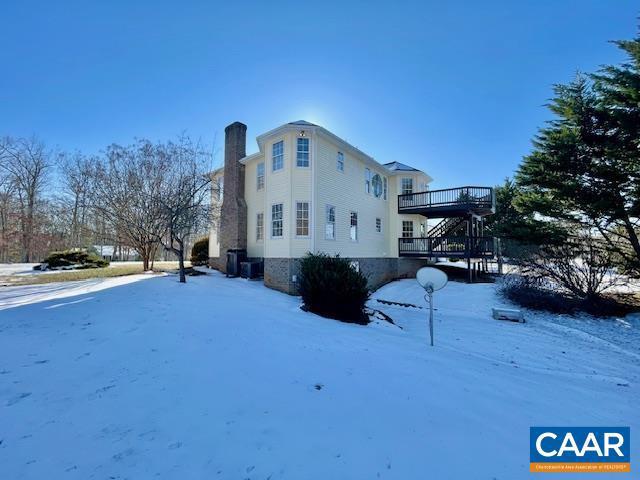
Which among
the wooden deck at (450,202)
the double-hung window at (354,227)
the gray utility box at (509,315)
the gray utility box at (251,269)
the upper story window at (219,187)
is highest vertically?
the upper story window at (219,187)

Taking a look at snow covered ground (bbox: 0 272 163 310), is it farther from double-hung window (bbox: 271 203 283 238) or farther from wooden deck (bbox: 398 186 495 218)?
wooden deck (bbox: 398 186 495 218)

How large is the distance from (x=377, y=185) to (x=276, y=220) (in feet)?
26.6

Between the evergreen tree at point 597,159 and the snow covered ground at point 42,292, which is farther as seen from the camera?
the evergreen tree at point 597,159

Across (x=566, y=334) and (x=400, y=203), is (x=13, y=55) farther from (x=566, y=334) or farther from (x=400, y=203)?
(x=566, y=334)

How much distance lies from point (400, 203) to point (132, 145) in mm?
17389

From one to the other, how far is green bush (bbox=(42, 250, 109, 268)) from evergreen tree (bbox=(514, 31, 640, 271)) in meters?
29.5

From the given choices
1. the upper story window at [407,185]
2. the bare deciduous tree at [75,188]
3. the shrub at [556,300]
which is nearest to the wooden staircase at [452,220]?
the upper story window at [407,185]

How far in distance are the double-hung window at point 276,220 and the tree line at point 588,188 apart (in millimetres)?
12647

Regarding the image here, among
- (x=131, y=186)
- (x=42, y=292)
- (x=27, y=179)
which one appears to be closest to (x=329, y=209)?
(x=131, y=186)

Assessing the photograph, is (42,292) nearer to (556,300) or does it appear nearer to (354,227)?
(354,227)

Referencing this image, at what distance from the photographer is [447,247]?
1781 cm

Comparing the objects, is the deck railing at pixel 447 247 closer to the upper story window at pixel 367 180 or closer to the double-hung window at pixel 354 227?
the upper story window at pixel 367 180

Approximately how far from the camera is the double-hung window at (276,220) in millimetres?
13854

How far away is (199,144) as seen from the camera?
53.8 feet
